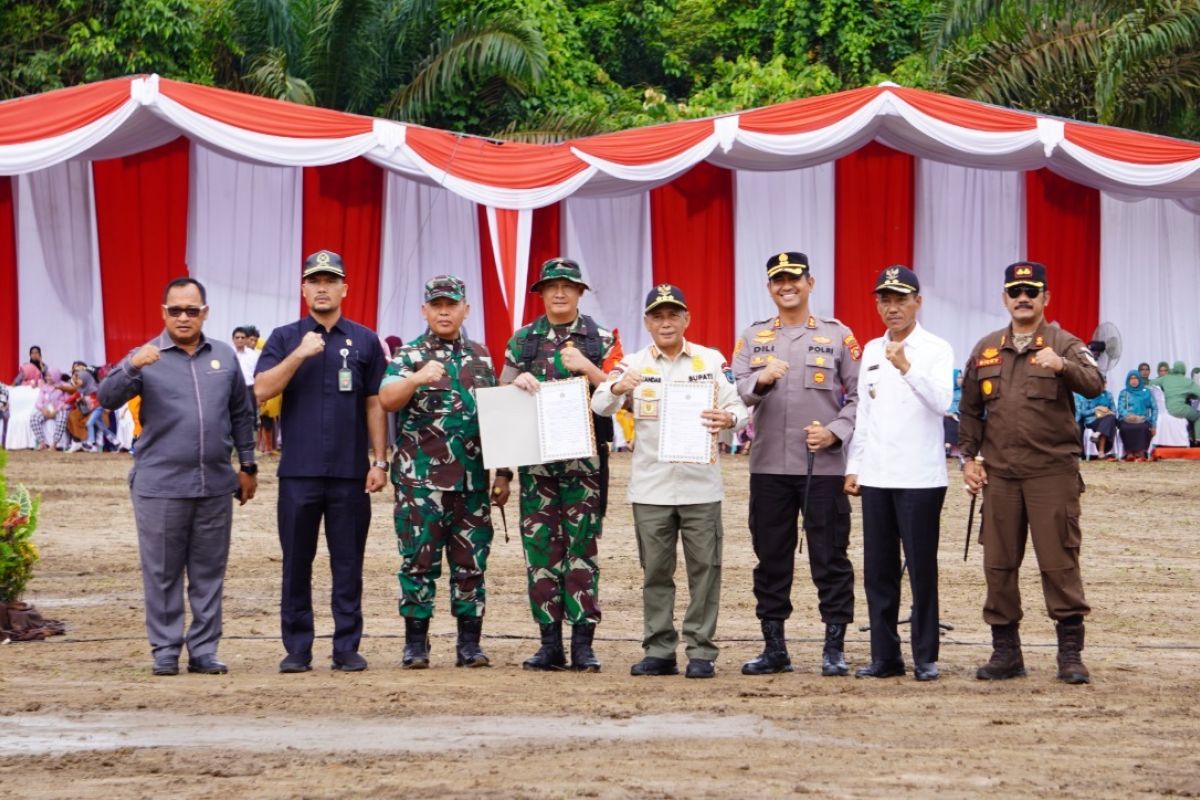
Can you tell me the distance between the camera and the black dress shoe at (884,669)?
7473 mm

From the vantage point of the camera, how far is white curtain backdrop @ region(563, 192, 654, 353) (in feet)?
68.1

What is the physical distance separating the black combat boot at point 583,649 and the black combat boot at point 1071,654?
2.01 m

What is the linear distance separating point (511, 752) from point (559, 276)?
104 inches

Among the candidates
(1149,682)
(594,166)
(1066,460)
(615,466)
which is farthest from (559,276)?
(615,466)

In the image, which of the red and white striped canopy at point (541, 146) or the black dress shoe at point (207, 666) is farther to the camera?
the red and white striped canopy at point (541, 146)

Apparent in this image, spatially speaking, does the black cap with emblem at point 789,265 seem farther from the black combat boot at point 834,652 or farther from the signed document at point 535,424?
the black combat boot at point 834,652

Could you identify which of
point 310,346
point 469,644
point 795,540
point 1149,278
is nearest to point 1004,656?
point 795,540

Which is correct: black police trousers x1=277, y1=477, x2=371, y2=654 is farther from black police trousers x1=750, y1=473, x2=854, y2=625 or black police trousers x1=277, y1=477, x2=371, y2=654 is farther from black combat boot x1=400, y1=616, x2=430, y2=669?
black police trousers x1=750, y1=473, x2=854, y2=625

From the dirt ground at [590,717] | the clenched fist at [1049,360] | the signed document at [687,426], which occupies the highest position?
the clenched fist at [1049,360]

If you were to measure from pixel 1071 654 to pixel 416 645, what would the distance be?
9.40ft

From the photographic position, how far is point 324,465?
7.64 meters

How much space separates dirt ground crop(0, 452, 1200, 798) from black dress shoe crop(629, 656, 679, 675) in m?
0.11

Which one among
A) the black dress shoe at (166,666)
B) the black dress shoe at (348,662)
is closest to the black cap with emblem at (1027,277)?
Answer: the black dress shoe at (348,662)

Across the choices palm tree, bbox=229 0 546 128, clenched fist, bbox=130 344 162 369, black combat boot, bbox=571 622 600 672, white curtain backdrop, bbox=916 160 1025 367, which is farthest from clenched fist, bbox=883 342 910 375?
palm tree, bbox=229 0 546 128
